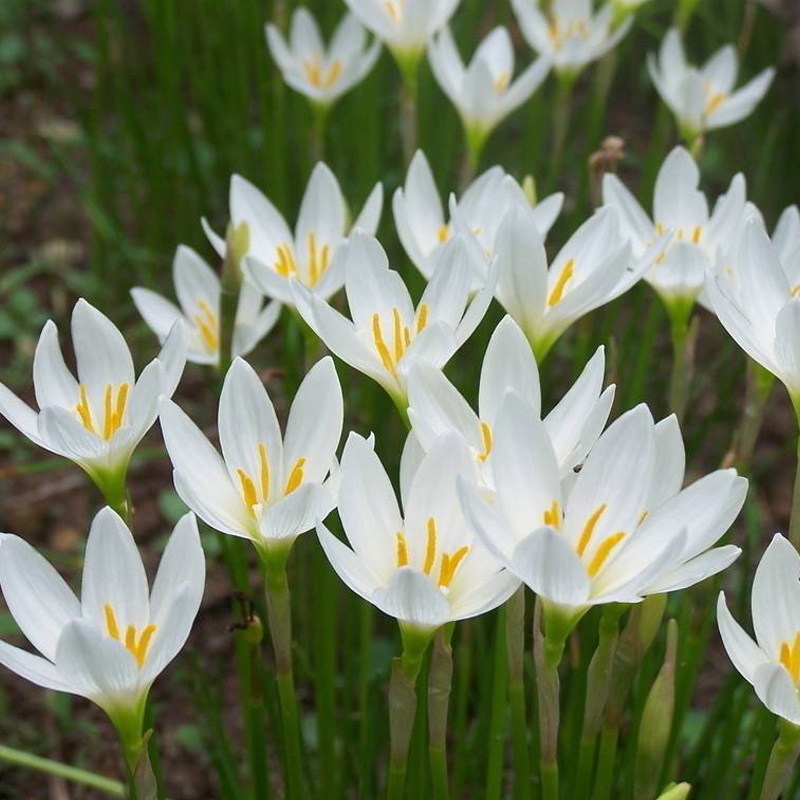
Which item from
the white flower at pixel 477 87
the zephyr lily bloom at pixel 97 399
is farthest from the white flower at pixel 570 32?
the zephyr lily bloom at pixel 97 399

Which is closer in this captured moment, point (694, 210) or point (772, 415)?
point (694, 210)

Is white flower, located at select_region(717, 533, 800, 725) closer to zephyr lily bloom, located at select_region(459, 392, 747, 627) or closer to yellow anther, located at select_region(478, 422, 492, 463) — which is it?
zephyr lily bloom, located at select_region(459, 392, 747, 627)

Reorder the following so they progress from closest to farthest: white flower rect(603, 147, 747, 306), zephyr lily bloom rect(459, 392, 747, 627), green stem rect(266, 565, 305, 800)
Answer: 1. zephyr lily bloom rect(459, 392, 747, 627)
2. green stem rect(266, 565, 305, 800)
3. white flower rect(603, 147, 747, 306)

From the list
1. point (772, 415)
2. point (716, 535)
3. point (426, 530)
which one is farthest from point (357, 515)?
point (772, 415)

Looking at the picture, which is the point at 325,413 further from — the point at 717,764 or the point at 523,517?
the point at 717,764

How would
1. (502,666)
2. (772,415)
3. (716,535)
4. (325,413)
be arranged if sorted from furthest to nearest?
(772,415)
(502,666)
(325,413)
(716,535)

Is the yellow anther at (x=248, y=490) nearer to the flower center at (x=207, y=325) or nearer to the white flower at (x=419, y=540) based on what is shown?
the white flower at (x=419, y=540)

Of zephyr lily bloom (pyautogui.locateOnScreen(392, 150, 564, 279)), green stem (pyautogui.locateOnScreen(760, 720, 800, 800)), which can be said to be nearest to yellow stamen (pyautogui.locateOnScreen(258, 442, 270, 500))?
zephyr lily bloom (pyautogui.locateOnScreen(392, 150, 564, 279))
